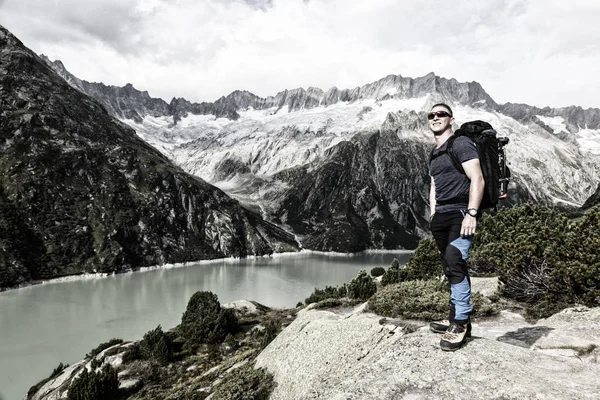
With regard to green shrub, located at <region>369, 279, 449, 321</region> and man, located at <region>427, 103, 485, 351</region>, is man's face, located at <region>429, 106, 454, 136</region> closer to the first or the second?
man, located at <region>427, 103, 485, 351</region>

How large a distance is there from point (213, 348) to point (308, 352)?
2095 centimetres


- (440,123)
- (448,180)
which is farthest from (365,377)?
(440,123)

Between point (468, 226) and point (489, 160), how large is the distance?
1.41m

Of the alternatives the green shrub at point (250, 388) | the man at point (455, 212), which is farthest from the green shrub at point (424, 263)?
the man at point (455, 212)

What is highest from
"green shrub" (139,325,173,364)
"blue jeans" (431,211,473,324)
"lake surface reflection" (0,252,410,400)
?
"blue jeans" (431,211,473,324)

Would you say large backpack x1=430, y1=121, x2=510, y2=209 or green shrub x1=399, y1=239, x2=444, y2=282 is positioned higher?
large backpack x1=430, y1=121, x2=510, y2=209

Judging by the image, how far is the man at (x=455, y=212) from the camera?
23.6 ft

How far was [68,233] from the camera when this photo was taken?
624ft

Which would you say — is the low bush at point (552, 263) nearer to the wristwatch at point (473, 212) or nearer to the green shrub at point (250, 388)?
the wristwatch at point (473, 212)

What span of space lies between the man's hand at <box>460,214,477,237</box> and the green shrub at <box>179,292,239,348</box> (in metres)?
29.7

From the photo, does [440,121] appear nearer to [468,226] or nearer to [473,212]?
[473,212]

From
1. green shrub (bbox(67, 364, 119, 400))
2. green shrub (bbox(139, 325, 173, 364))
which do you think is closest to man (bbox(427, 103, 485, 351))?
green shrub (bbox(67, 364, 119, 400))

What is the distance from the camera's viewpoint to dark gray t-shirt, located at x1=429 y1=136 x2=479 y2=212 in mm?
7383

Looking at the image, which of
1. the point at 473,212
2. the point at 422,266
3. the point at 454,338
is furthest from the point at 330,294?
the point at 473,212
